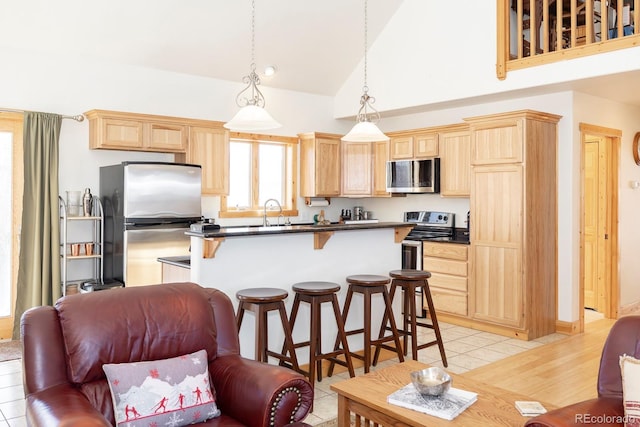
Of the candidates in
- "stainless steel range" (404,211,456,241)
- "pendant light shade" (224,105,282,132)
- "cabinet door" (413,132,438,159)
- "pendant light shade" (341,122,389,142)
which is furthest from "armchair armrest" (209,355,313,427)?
"cabinet door" (413,132,438,159)

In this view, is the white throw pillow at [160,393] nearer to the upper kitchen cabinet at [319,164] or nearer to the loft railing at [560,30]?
the loft railing at [560,30]

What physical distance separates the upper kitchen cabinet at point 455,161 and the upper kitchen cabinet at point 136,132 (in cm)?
306

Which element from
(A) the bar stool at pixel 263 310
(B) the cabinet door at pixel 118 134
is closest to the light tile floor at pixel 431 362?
(A) the bar stool at pixel 263 310

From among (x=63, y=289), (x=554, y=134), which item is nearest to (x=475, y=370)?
(x=554, y=134)

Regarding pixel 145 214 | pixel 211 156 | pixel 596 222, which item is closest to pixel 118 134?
Answer: pixel 145 214

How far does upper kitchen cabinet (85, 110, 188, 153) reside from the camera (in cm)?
530

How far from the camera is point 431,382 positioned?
2428 millimetres

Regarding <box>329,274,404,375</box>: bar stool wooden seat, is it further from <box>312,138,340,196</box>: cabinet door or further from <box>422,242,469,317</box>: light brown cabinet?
<box>312,138,340,196</box>: cabinet door

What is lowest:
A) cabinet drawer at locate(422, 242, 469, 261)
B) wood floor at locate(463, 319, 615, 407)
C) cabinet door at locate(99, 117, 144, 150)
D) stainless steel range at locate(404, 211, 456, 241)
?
wood floor at locate(463, 319, 615, 407)

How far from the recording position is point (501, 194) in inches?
214

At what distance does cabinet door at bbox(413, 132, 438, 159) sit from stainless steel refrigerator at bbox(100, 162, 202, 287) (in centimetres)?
281

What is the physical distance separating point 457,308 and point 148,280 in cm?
335

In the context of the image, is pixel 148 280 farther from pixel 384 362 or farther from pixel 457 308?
pixel 457 308

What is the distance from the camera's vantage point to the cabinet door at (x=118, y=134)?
528 centimetres
